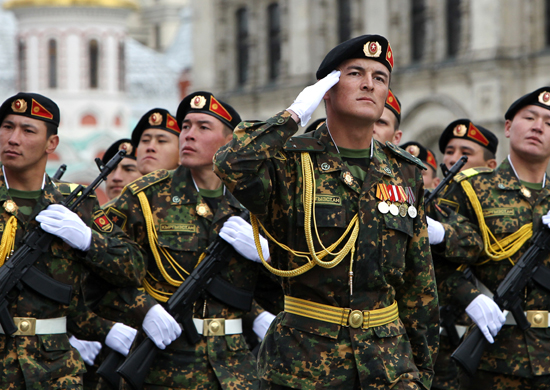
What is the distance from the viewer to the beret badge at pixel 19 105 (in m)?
5.20

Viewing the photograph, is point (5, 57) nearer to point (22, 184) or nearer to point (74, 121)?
point (74, 121)

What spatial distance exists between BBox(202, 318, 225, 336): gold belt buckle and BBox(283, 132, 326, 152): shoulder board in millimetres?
1571

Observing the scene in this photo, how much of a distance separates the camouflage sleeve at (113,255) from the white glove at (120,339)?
46 centimetres

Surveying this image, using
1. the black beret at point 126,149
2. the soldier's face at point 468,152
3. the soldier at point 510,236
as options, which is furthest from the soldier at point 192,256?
the black beret at point 126,149

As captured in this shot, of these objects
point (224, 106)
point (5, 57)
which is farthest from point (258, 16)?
point (224, 106)

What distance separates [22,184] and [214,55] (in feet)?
93.5

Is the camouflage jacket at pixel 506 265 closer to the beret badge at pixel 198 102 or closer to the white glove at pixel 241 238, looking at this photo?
the white glove at pixel 241 238

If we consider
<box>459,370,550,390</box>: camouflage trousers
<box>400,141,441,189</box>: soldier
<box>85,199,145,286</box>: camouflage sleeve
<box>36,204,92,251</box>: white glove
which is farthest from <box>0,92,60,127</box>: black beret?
<box>400,141,441,189</box>: soldier

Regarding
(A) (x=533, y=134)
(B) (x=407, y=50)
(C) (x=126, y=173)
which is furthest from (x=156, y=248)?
(B) (x=407, y=50)

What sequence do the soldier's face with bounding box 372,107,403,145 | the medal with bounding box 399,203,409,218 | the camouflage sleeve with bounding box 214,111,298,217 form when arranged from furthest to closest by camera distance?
the soldier's face with bounding box 372,107,403,145, the medal with bounding box 399,203,409,218, the camouflage sleeve with bounding box 214,111,298,217

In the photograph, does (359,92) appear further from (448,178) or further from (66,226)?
(448,178)

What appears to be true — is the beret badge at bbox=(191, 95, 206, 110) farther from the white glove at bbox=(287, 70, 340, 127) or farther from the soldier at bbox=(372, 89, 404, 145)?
the white glove at bbox=(287, 70, 340, 127)

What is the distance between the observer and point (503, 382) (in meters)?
5.62

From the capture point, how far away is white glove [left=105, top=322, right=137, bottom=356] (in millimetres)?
5660
